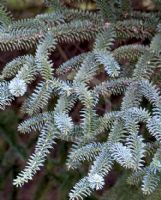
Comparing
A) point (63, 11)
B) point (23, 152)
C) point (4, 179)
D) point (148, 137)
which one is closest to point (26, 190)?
point (4, 179)

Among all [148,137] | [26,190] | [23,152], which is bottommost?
[26,190]

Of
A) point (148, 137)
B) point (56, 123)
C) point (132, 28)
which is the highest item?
point (132, 28)

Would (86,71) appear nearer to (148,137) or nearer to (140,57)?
(140,57)

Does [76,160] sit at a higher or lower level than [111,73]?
lower

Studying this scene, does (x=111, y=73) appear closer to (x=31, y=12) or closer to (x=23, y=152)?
(x=23, y=152)

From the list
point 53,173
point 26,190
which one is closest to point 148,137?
point 53,173

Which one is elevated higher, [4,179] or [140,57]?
[140,57]

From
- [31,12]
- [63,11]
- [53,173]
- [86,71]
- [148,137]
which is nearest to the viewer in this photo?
[86,71]

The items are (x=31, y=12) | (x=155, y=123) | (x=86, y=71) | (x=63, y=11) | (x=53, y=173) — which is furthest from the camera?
(x=31, y=12)

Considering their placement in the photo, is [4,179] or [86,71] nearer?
[86,71]

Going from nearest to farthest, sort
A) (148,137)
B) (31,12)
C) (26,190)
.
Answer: (148,137) → (31,12) → (26,190)
